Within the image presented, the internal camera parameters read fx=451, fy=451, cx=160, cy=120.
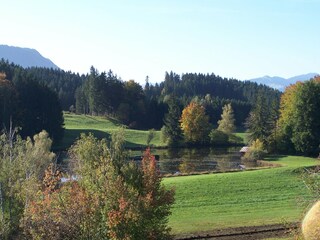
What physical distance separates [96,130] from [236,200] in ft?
225

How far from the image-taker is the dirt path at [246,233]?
26.3 m

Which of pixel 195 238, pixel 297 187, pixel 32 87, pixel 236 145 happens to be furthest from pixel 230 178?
pixel 32 87

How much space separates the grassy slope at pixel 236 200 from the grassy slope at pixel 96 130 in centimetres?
4593

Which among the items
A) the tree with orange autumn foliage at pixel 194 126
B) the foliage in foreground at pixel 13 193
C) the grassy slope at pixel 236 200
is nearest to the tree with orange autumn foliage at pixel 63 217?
the foliage in foreground at pixel 13 193

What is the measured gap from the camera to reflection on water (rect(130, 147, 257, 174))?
64688 mm

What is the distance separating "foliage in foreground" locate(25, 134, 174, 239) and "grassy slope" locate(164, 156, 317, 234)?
30.1ft

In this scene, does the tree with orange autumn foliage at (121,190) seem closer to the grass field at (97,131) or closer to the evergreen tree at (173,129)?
the grass field at (97,131)

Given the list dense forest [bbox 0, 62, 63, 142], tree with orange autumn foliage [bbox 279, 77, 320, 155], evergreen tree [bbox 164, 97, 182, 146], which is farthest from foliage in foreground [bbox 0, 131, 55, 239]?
evergreen tree [bbox 164, 97, 182, 146]

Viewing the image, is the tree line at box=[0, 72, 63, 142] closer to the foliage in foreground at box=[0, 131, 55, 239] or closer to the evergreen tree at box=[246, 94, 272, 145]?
the evergreen tree at box=[246, 94, 272, 145]

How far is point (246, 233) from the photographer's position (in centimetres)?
2705

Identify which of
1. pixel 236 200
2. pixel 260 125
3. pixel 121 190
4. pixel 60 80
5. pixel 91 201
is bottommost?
pixel 236 200

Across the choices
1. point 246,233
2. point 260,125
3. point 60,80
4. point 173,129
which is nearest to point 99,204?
point 246,233

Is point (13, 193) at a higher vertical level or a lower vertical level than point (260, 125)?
lower

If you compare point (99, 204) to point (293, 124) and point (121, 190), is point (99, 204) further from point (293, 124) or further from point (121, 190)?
point (293, 124)
